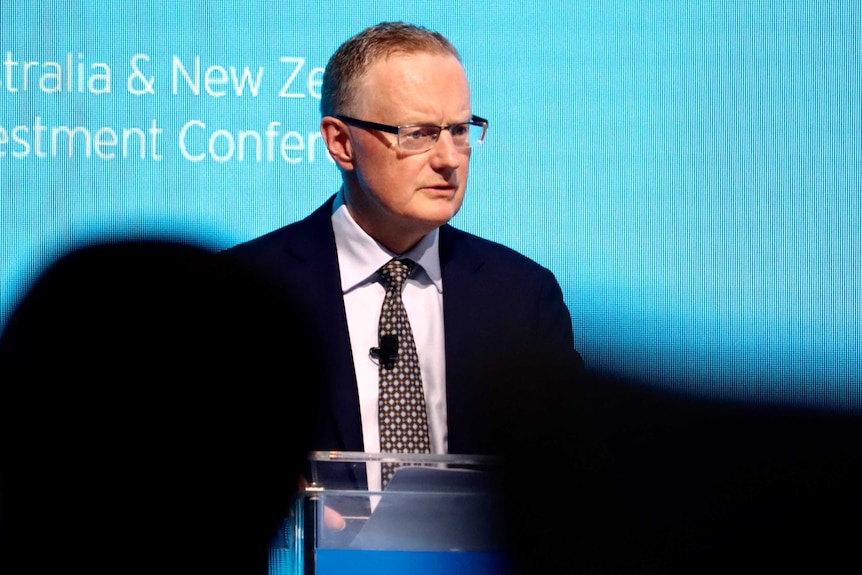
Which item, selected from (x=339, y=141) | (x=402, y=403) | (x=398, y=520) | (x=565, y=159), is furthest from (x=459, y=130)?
(x=565, y=159)

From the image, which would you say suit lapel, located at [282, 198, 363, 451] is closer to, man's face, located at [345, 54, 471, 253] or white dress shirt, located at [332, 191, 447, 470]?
white dress shirt, located at [332, 191, 447, 470]

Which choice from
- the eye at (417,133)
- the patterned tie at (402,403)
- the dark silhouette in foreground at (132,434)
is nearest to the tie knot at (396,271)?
the patterned tie at (402,403)

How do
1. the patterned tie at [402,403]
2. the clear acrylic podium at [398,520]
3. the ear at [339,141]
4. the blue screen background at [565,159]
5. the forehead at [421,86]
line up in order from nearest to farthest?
the clear acrylic podium at [398,520] → the patterned tie at [402,403] → the forehead at [421,86] → the ear at [339,141] → the blue screen background at [565,159]

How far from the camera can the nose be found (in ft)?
6.72

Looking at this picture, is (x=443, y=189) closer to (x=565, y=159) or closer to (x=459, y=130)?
(x=459, y=130)

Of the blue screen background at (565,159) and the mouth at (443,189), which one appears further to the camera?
the blue screen background at (565,159)

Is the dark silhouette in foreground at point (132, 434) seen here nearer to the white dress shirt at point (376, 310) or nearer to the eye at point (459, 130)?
the white dress shirt at point (376, 310)

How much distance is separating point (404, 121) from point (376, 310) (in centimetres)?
35

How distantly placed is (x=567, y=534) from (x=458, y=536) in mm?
115

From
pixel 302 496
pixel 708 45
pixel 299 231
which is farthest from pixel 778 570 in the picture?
pixel 708 45

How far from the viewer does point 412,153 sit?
2.07 meters

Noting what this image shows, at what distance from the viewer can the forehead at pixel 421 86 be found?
80.5 inches

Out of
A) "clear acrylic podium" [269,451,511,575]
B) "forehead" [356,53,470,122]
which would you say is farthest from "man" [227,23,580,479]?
"clear acrylic podium" [269,451,511,575]

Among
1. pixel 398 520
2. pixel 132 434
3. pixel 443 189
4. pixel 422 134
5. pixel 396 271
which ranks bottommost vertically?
pixel 398 520
